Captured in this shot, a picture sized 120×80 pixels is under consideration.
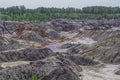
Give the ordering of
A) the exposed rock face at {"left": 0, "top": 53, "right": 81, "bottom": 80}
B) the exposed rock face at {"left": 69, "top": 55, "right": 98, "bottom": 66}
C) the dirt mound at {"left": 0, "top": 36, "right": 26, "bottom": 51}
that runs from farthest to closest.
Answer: the dirt mound at {"left": 0, "top": 36, "right": 26, "bottom": 51} → the exposed rock face at {"left": 69, "top": 55, "right": 98, "bottom": 66} → the exposed rock face at {"left": 0, "top": 53, "right": 81, "bottom": 80}

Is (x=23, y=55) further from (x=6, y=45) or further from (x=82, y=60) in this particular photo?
(x=6, y=45)

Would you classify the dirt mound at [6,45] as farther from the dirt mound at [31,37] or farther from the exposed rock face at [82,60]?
the exposed rock face at [82,60]

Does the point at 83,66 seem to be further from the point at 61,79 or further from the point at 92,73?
the point at 61,79

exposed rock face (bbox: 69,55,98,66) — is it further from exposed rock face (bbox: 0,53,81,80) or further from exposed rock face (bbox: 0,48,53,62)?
exposed rock face (bbox: 0,53,81,80)

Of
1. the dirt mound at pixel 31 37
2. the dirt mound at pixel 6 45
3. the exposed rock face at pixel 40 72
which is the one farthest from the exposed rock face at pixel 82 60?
the dirt mound at pixel 31 37

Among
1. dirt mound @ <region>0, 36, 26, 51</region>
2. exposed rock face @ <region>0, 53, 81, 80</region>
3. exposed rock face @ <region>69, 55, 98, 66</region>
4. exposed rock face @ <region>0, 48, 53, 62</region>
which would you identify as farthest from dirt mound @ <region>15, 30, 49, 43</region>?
exposed rock face @ <region>0, 53, 81, 80</region>

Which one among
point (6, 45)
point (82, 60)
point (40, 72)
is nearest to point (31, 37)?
point (6, 45)

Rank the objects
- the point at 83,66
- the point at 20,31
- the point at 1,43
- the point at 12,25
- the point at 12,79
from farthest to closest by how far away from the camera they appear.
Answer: the point at 12,25 < the point at 20,31 < the point at 1,43 < the point at 83,66 < the point at 12,79

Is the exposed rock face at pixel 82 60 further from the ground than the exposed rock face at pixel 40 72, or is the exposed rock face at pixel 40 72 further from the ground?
the exposed rock face at pixel 40 72

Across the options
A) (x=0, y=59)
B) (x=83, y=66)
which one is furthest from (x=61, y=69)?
(x=0, y=59)
